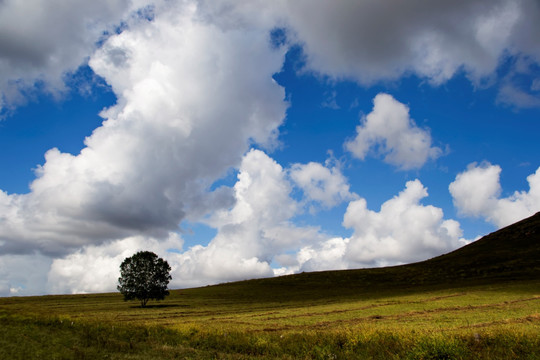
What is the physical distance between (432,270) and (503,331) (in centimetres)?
11969

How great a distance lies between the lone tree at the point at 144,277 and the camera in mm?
90312

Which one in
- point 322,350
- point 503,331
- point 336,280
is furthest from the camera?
point 336,280

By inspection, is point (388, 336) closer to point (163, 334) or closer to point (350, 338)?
point (350, 338)

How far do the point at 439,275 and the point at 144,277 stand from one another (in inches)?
3715

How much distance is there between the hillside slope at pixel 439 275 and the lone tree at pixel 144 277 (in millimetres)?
24082

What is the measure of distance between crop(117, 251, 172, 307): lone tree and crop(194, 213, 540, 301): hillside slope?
2408cm

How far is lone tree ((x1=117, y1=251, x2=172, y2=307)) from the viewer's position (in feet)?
296

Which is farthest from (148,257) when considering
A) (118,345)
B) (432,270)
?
(432,270)

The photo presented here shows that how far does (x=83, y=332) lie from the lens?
32719mm

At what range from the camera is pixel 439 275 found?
11688 centimetres

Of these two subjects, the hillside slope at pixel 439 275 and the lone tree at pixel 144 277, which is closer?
the lone tree at pixel 144 277

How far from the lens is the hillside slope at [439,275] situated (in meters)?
99.7

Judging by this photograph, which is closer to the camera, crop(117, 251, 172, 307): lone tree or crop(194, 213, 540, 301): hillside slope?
crop(117, 251, 172, 307): lone tree

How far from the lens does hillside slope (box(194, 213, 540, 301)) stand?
99.7 metres
